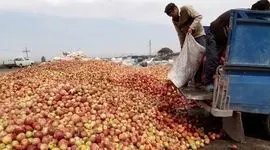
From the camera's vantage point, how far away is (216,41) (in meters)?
8.18

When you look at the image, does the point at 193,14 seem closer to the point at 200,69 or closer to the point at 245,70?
the point at 200,69

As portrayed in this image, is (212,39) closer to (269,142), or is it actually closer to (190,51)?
(190,51)

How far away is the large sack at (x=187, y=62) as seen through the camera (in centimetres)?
805

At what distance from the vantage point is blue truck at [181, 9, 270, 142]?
6.97 metres

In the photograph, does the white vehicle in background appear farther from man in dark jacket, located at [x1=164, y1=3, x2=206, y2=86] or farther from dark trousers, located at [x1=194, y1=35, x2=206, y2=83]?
dark trousers, located at [x1=194, y1=35, x2=206, y2=83]

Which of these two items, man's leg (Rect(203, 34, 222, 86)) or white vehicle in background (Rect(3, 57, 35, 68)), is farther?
white vehicle in background (Rect(3, 57, 35, 68))

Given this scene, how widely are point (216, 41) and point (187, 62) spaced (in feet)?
2.14

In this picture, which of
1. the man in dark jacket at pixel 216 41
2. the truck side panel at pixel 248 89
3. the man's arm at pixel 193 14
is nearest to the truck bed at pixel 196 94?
the man in dark jacket at pixel 216 41

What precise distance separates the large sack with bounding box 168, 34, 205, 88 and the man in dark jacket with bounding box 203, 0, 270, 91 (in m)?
0.23

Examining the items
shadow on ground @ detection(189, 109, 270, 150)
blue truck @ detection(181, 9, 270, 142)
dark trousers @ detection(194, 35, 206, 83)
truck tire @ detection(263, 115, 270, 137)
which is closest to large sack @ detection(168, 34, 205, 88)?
dark trousers @ detection(194, 35, 206, 83)

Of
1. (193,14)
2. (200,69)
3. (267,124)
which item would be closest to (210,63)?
(200,69)

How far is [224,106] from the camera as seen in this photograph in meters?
7.09

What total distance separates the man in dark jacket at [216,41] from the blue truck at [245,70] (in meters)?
0.52

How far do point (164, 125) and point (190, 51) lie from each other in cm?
141
